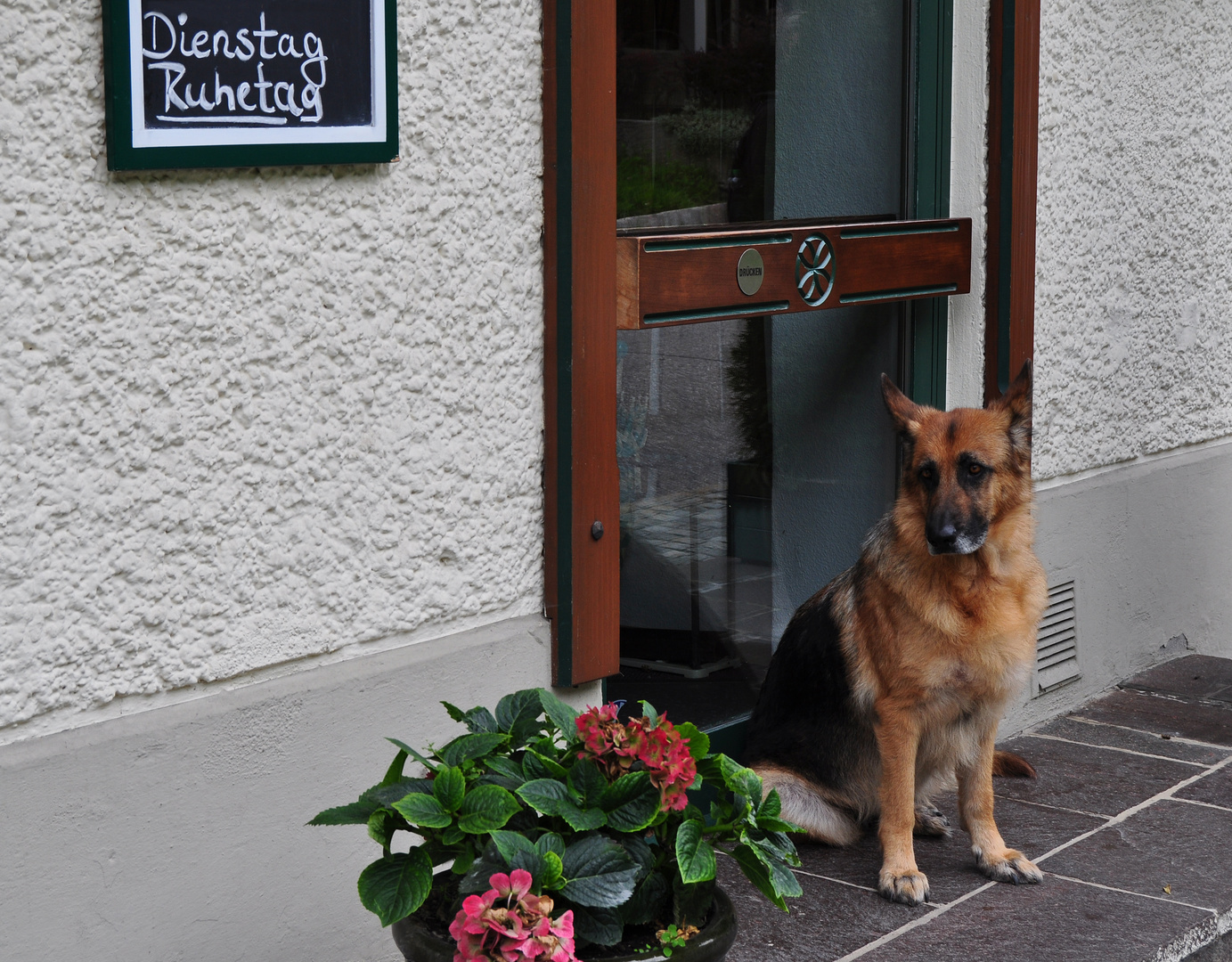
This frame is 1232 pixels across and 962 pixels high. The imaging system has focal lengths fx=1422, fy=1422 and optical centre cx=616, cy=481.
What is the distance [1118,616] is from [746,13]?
291 cm

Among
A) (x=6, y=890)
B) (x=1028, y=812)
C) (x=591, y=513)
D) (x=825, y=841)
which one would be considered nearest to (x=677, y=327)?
(x=591, y=513)

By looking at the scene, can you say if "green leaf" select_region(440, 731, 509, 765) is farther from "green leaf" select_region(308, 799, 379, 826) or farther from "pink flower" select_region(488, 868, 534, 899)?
"pink flower" select_region(488, 868, 534, 899)

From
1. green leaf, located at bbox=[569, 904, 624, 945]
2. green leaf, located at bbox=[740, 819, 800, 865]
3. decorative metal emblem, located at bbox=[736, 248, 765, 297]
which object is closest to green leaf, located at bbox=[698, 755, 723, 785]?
green leaf, located at bbox=[740, 819, 800, 865]

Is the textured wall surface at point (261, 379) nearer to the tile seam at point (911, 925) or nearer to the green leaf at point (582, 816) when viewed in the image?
the green leaf at point (582, 816)

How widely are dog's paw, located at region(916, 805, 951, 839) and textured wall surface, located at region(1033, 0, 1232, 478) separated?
152 cm

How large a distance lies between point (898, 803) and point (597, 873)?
1.50 metres

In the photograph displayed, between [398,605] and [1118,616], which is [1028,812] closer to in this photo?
[1118,616]

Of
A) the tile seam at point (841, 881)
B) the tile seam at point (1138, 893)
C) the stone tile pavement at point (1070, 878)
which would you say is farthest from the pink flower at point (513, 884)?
the tile seam at point (1138, 893)

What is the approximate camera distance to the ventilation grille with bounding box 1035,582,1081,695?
5336 millimetres

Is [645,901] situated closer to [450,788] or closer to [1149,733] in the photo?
[450,788]

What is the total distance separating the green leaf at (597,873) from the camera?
243 centimetres

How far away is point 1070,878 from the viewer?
3949mm

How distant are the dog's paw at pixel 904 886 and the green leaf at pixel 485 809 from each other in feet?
5.34

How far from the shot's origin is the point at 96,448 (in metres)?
2.69
